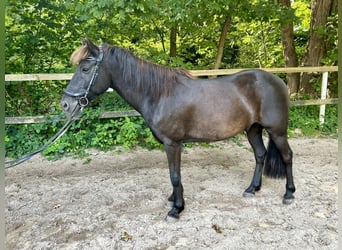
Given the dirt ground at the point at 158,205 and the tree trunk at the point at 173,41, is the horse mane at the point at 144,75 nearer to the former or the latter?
the dirt ground at the point at 158,205

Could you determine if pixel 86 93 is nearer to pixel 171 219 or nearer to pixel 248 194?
pixel 171 219

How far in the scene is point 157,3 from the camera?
14.9 ft

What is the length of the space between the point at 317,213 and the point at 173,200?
54.1 inches

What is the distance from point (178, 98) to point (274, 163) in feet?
4.54

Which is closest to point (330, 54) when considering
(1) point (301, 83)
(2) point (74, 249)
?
(1) point (301, 83)

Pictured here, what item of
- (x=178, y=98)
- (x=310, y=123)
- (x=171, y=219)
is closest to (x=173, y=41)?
(x=310, y=123)

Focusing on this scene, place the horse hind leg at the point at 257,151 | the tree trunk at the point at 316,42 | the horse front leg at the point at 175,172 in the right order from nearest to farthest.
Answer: the horse front leg at the point at 175,172 → the horse hind leg at the point at 257,151 → the tree trunk at the point at 316,42

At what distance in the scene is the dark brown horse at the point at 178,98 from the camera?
8.36 ft

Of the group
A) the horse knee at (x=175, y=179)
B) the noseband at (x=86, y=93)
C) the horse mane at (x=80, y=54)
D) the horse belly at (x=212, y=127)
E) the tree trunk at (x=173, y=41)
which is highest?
the tree trunk at (x=173, y=41)

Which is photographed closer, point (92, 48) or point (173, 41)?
point (92, 48)

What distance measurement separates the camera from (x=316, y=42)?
6.65 meters

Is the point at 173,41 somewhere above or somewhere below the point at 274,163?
above

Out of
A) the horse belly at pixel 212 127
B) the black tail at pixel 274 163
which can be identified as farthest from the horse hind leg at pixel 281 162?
the horse belly at pixel 212 127

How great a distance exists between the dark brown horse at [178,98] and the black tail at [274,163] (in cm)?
10
